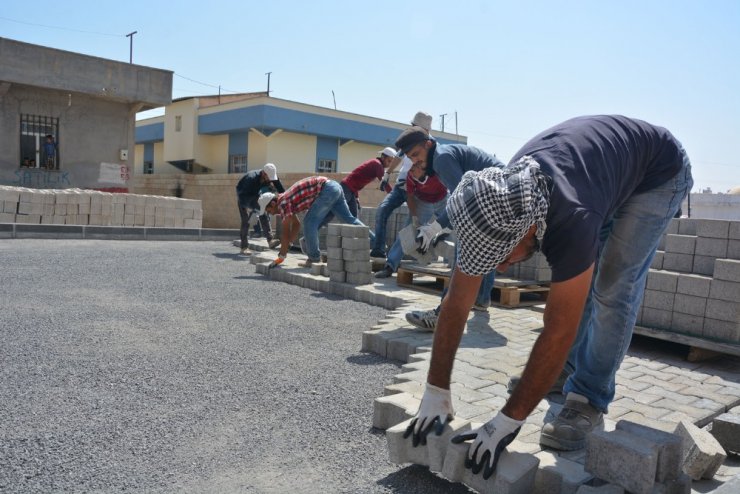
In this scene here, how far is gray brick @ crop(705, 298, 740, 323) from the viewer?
3.89 meters

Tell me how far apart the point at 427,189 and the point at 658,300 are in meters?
2.85

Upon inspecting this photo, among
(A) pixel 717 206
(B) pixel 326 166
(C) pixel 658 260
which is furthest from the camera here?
(B) pixel 326 166

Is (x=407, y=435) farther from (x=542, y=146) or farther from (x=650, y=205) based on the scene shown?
(x=650, y=205)

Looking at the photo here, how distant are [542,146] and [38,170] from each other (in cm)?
1918

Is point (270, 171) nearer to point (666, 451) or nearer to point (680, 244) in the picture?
point (680, 244)

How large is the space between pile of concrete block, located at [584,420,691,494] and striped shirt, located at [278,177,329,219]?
5884mm

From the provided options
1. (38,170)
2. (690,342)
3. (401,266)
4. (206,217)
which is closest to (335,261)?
(401,266)

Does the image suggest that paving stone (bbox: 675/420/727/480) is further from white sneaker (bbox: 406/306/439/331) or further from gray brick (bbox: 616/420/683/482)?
white sneaker (bbox: 406/306/439/331)

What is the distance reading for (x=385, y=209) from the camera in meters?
7.95

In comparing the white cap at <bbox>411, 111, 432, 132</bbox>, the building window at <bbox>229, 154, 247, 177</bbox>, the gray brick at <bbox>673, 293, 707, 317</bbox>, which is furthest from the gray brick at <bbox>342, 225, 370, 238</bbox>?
the building window at <bbox>229, 154, 247, 177</bbox>

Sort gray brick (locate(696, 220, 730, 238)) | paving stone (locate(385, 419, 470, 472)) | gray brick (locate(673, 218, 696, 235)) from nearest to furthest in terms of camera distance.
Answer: paving stone (locate(385, 419, 470, 472)) < gray brick (locate(696, 220, 730, 238)) < gray brick (locate(673, 218, 696, 235))

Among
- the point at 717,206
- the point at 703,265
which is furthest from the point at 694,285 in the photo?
the point at 717,206

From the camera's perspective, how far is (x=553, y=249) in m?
1.91

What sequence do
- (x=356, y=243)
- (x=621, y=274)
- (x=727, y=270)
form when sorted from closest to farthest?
1. (x=621, y=274)
2. (x=727, y=270)
3. (x=356, y=243)
